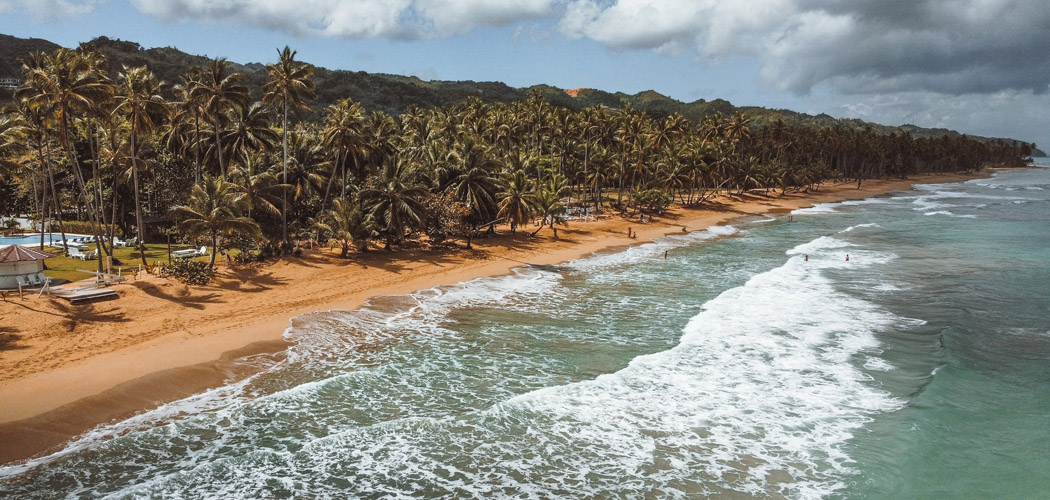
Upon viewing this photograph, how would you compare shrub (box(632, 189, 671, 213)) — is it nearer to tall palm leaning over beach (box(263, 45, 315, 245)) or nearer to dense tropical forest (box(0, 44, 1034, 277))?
dense tropical forest (box(0, 44, 1034, 277))

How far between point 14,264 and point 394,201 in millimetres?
21046

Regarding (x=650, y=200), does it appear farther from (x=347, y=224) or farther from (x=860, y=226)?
(x=347, y=224)

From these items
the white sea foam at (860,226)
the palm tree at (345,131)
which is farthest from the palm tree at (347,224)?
the white sea foam at (860,226)

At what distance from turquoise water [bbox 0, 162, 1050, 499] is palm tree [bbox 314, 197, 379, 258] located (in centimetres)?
868

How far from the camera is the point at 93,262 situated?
37062 mm

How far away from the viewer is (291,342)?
25531 mm

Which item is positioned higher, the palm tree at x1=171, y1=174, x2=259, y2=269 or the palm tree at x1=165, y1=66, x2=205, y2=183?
the palm tree at x1=165, y1=66, x2=205, y2=183

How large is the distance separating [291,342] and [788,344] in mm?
22028

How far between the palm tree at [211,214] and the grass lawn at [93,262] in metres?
3.24

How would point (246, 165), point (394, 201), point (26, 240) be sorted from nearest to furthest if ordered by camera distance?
point (246, 165)
point (394, 201)
point (26, 240)

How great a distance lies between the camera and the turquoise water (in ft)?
50.8

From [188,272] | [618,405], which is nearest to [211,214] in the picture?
[188,272]

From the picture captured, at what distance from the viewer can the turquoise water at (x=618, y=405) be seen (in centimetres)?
1549

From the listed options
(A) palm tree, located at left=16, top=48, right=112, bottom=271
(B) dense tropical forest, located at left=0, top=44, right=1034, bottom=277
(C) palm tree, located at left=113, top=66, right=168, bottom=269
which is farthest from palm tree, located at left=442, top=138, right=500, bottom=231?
(A) palm tree, located at left=16, top=48, right=112, bottom=271
